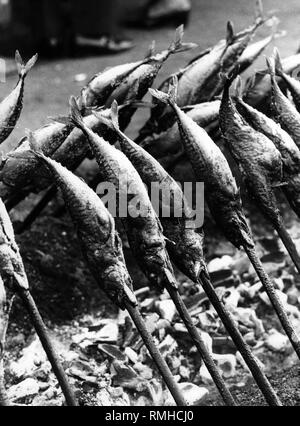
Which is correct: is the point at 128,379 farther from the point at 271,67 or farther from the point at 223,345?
the point at 271,67

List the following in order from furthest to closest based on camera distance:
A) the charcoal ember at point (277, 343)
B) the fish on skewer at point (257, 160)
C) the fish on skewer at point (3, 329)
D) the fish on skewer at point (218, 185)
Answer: the charcoal ember at point (277, 343)
the fish on skewer at point (257, 160)
the fish on skewer at point (218, 185)
the fish on skewer at point (3, 329)

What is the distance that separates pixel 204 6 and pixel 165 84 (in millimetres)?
7083

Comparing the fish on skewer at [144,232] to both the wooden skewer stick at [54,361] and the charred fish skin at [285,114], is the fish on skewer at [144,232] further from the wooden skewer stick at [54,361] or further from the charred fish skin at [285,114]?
the charred fish skin at [285,114]

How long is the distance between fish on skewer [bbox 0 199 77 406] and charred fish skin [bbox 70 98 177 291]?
49 cm

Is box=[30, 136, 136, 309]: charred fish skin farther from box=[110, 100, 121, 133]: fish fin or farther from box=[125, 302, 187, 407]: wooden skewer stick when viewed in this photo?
box=[110, 100, 121, 133]: fish fin

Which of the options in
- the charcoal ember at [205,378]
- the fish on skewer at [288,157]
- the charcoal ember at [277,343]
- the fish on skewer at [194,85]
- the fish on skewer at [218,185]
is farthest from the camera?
the fish on skewer at [194,85]

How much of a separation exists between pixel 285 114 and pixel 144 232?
115 centimetres

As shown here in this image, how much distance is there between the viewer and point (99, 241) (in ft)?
8.56

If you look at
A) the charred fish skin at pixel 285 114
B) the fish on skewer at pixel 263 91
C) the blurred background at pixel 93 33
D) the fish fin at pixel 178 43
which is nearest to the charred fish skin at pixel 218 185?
the charred fish skin at pixel 285 114

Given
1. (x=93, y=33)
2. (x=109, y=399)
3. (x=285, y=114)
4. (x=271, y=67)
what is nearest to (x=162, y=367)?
(x=109, y=399)

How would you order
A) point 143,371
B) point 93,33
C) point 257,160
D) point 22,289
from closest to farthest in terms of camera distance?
point 22,289
point 257,160
point 143,371
point 93,33

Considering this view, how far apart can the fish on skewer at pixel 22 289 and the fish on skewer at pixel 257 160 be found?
1.17m

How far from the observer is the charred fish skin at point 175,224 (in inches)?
109

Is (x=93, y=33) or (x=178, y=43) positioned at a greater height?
(x=178, y=43)
